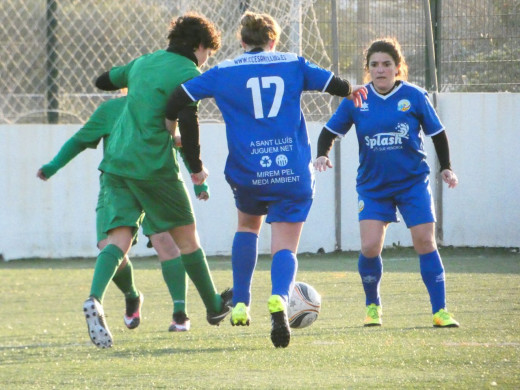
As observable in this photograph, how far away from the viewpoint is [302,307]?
18.3 ft

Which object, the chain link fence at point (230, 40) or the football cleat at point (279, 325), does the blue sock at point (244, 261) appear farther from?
the chain link fence at point (230, 40)

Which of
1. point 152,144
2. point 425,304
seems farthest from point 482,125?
point 152,144

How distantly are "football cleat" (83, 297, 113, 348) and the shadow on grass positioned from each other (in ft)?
15.0

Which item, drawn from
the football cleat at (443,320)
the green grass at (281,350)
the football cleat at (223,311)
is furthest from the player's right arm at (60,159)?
the football cleat at (443,320)

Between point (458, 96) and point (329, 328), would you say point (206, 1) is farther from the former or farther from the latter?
point (329, 328)

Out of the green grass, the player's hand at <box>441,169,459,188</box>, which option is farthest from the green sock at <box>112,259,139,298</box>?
the player's hand at <box>441,169,459,188</box>

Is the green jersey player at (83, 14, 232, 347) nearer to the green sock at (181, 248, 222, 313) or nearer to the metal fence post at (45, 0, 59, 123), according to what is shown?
the green sock at (181, 248, 222, 313)

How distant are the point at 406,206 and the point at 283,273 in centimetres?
133

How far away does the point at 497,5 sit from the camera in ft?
36.9

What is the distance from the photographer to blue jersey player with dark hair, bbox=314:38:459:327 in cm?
618

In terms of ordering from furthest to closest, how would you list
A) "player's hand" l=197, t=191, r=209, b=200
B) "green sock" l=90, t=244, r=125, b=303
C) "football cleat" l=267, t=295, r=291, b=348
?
"player's hand" l=197, t=191, r=209, b=200
"green sock" l=90, t=244, r=125, b=303
"football cleat" l=267, t=295, r=291, b=348

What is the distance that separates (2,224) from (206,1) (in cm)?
315

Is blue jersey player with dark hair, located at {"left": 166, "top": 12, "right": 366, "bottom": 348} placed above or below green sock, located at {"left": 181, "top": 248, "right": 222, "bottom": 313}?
above

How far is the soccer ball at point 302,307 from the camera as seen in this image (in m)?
5.57
